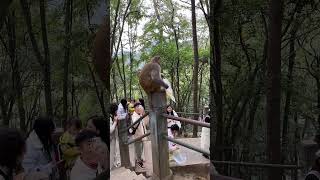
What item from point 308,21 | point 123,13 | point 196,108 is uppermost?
point 123,13

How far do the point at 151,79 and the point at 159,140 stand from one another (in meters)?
0.90

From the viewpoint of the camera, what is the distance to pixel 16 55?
266 centimetres

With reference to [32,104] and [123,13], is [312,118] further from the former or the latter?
[123,13]

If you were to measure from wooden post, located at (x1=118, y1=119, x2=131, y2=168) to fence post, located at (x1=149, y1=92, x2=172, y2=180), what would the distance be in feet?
2.63

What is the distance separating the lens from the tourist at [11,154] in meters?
2.34

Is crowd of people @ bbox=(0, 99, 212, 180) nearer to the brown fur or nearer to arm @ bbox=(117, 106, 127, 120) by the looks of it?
the brown fur

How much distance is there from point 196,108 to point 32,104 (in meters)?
4.52

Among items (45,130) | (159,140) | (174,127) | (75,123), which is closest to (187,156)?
(174,127)

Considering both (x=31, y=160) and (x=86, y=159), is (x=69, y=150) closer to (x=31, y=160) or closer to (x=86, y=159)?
(x=86, y=159)

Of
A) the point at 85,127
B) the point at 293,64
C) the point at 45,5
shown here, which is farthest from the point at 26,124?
the point at 293,64

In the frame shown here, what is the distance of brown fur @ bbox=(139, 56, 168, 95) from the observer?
5.76 m

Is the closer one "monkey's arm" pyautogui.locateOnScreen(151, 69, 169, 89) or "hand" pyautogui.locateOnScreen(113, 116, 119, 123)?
"monkey's arm" pyautogui.locateOnScreen(151, 69, 169, 89)

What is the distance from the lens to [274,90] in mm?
2266

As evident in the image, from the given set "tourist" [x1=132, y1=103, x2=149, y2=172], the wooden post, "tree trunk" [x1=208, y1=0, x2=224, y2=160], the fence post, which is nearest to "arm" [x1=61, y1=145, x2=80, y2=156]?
"tree trunk" [x1=208, y1=0, x2=224, y2=160]
